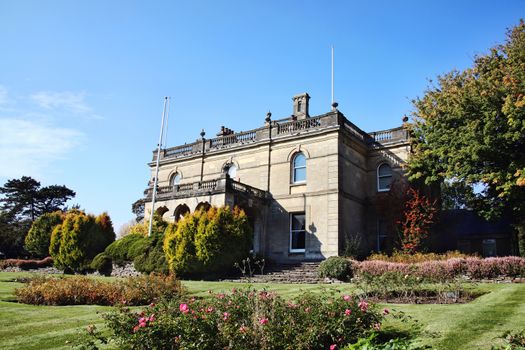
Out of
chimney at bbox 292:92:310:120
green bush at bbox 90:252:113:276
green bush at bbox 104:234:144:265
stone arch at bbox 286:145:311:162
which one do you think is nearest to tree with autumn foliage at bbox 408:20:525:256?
stone arch at bbox 286:145:311:162

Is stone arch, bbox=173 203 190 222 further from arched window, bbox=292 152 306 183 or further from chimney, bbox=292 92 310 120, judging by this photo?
chimney, bbox=292 92 310 120

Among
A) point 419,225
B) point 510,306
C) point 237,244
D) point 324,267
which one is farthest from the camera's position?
point 419,225

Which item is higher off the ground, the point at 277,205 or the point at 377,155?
the point at 377,155

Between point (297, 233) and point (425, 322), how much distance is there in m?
17.4

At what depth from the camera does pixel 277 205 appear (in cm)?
2602

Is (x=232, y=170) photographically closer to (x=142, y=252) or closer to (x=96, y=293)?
(x=142, y=252)

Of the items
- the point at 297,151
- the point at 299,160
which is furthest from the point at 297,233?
the point at 297,151

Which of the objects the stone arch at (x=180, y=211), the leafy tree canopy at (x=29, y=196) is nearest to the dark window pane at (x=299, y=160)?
the stone arch at (x=180, y=211)

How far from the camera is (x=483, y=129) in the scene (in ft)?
61.8

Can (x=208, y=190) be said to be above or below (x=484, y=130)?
below

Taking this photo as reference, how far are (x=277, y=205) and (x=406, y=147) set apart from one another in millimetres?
8470

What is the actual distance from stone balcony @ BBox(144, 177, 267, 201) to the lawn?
42.9 ft

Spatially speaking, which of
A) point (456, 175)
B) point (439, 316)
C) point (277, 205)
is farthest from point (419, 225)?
point (439, 316)

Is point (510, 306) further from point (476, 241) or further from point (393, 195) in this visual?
point (476, 241)
